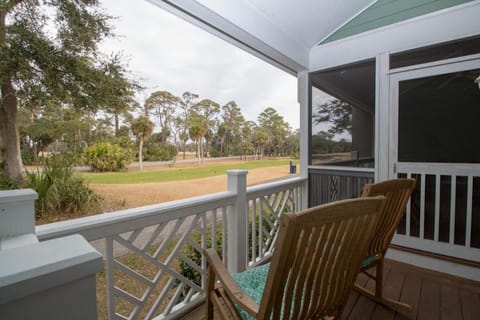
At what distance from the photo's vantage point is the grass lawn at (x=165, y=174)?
2485 mm

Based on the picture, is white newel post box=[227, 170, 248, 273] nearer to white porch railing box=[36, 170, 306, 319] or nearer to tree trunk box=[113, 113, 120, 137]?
white porch railing box=[36, 170, 306, 319]

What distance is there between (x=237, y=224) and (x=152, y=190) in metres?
1.26

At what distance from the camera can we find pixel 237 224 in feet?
7.06

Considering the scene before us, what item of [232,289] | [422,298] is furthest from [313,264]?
[422,298]


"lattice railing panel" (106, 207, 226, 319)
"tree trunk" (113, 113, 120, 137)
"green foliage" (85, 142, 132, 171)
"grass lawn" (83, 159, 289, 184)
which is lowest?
"lattice railing panel" (106, 207, 226, 319)

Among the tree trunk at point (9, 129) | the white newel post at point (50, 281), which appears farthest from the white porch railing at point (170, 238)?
the tree trunk at point (9, 129)

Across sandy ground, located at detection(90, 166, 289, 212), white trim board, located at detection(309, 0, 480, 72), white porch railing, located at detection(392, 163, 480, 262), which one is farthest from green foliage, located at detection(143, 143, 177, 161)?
white porch railing, located at detection(392, 163, 480, 262)

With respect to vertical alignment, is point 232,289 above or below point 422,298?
above

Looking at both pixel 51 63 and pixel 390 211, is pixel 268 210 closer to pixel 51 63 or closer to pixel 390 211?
pixel 390 211

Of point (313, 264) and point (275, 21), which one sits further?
point (275, 21)

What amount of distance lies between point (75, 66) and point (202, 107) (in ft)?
5.67

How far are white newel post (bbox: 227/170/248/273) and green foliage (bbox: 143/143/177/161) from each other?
105cm

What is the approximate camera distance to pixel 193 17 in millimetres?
1950

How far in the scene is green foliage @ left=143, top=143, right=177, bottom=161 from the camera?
273 centimetres
